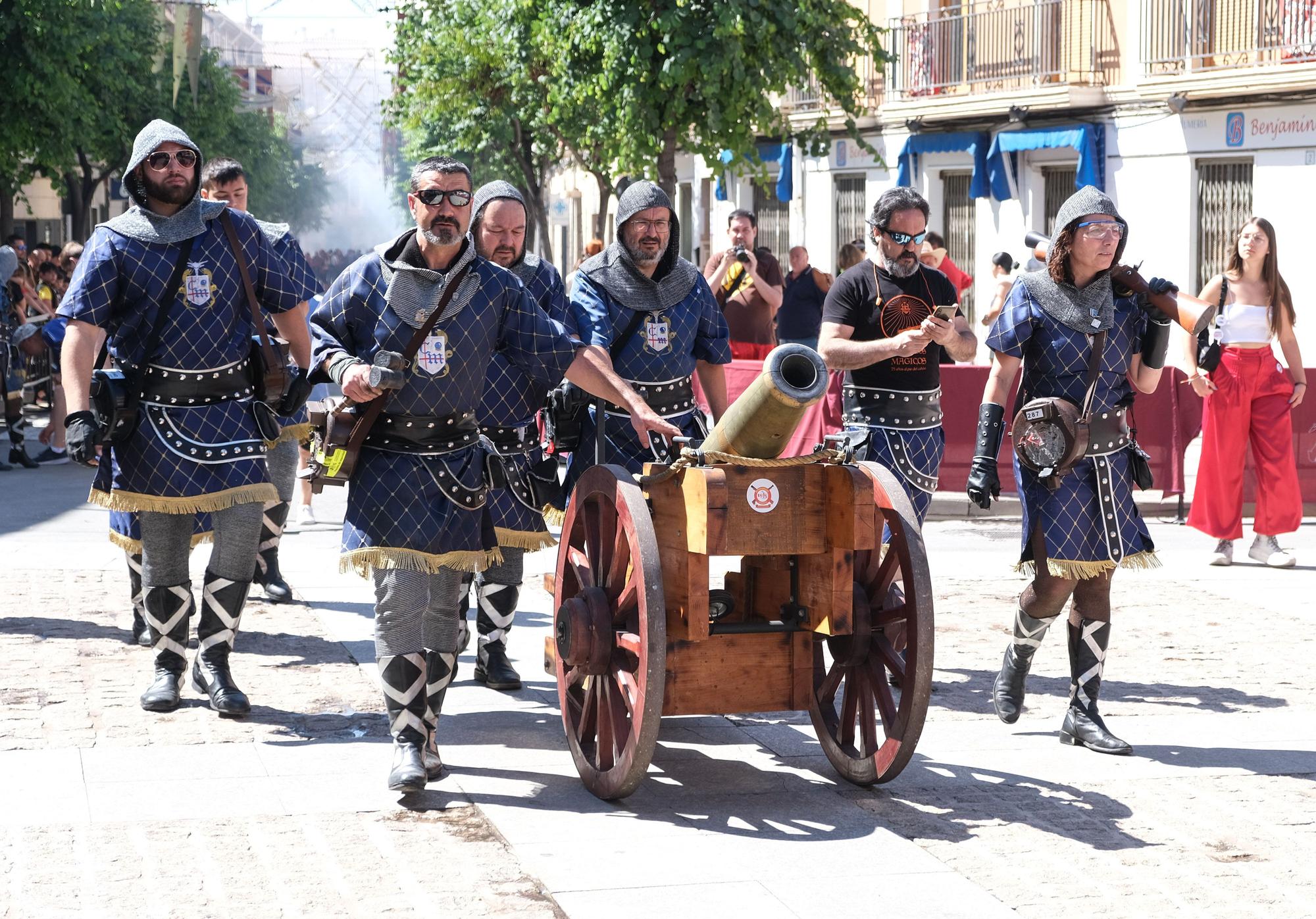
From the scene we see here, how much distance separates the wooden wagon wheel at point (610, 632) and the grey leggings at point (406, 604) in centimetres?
38

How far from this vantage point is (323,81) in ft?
527

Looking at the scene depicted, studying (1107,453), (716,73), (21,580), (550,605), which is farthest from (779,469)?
(716,73)

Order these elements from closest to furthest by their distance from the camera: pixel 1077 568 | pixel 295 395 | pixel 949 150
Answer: pixel 1077 568
pixel 295 395
pixel 949 150

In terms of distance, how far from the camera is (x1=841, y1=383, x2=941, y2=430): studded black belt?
7.14 metres

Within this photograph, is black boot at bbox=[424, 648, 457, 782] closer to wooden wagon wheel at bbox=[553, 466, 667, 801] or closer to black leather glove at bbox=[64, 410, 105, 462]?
wooden wagon wheel at bbox=[553, 466, 667, 801]

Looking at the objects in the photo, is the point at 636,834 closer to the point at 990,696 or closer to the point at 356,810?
the point at 356,810

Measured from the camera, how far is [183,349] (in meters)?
6.58

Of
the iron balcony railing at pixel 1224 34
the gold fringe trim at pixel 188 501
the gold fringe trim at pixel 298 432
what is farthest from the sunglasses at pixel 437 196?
the iron balcony railing at pixel 1224 34

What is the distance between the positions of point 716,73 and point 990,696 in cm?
1095

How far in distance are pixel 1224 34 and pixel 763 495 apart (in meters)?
18.9

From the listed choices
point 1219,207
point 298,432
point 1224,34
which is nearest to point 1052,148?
point 1219,207

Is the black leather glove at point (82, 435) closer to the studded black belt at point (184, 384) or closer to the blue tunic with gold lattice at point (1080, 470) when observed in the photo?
the studded black belt at point (184, 384)

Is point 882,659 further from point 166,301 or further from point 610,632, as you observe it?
point 166,301

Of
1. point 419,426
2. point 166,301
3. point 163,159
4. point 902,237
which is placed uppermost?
point 163,159
